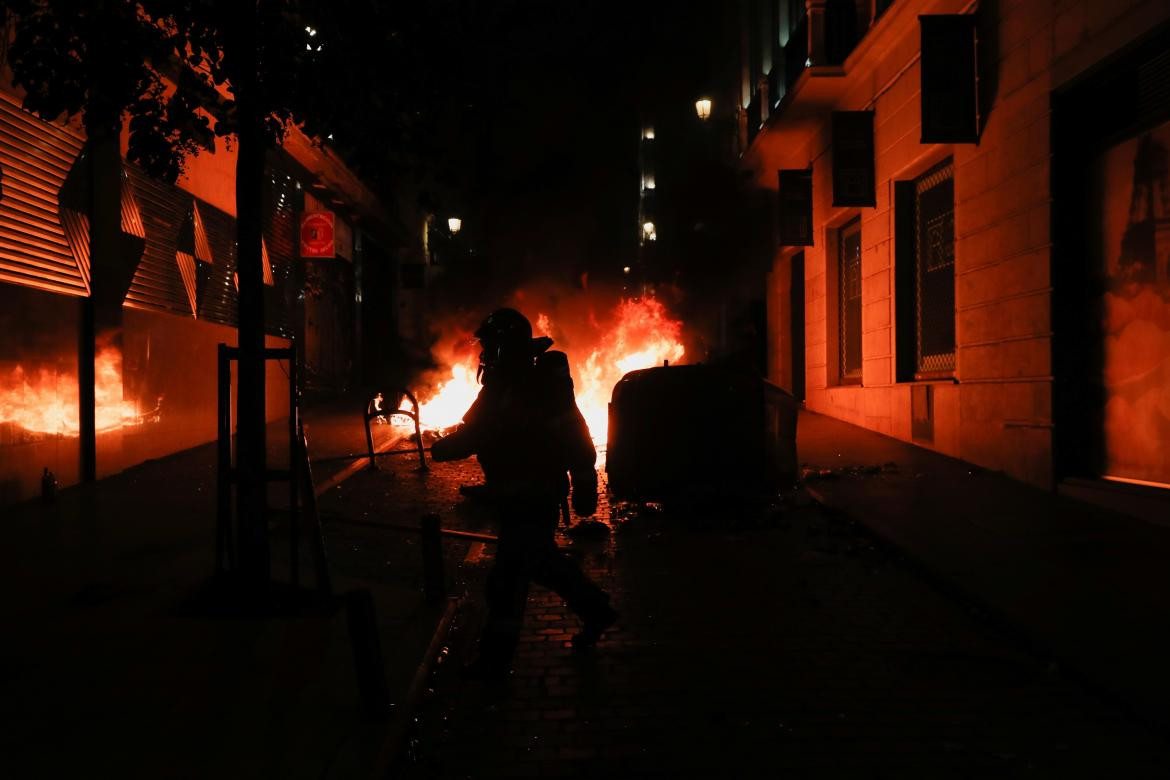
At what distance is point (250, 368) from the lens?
5895mm

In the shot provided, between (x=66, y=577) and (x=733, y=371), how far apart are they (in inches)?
269

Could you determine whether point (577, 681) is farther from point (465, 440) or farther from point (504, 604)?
point (465, 440)

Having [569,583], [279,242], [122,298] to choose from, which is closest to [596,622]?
[569,583]

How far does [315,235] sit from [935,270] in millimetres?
14119

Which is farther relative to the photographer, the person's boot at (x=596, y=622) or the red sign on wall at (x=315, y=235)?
the red sign on wall at (x=315, y=235)

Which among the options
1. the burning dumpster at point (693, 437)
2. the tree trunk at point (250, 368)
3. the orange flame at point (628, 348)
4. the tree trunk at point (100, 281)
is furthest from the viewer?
the orange flame at point (628, 348)

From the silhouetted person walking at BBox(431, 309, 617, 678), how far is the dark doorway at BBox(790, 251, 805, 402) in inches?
725

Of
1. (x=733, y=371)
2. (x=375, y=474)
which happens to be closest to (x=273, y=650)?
(x=733, y=371)

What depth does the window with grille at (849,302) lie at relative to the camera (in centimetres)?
1778

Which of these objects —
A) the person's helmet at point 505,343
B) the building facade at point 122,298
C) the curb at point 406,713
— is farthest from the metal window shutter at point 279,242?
the person's helmet at point 505,343

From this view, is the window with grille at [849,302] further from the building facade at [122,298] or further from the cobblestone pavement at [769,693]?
the cobblestone pavement at [769,693]

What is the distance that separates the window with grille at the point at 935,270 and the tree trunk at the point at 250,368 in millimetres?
10313

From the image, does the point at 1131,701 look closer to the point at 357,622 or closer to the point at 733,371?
the point at 357,622

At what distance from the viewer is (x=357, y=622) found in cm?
399
